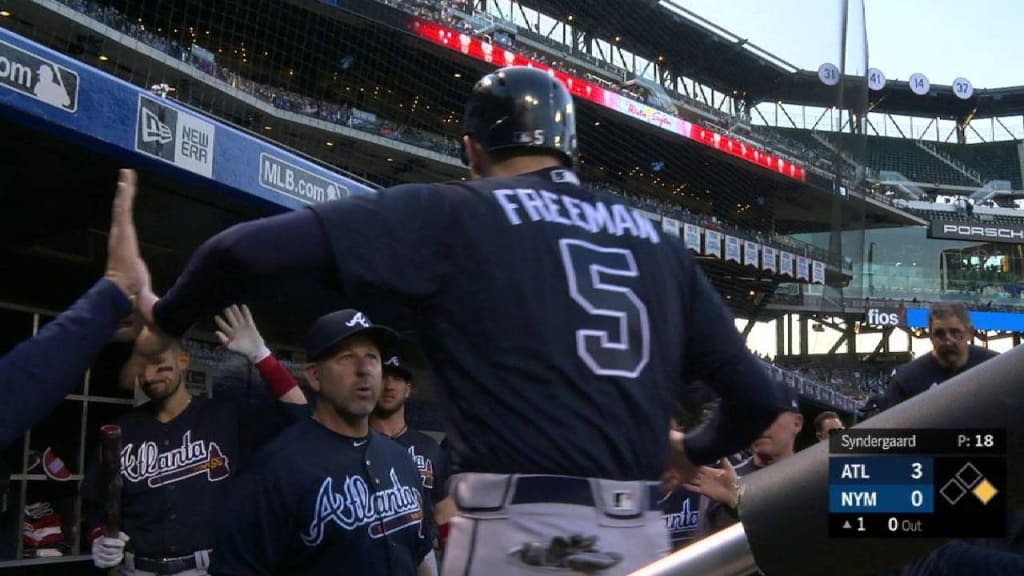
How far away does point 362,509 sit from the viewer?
3.43 meters

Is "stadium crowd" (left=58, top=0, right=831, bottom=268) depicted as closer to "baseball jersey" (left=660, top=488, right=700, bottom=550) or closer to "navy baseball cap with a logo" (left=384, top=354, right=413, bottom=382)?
"navy baseball cap with a logo" (left=384, top=354, right=413, bottom=382)

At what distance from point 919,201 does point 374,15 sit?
33.4m

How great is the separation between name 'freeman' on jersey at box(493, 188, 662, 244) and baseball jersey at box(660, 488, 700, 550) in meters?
3.49

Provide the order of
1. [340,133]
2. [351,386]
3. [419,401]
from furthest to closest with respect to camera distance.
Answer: [340,133] → [419,401] → [351,386]

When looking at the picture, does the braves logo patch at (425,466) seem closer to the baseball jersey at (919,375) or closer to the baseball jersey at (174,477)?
the baseball jersey at (174,477)

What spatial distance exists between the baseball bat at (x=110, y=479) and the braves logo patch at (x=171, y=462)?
12 centimetres

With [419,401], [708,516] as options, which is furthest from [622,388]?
[419,401]

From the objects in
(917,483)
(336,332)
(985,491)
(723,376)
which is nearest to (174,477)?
(336,332)

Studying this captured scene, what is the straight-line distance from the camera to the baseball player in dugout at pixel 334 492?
3250mm

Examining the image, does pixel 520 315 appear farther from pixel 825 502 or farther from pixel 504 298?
pixel 825 502

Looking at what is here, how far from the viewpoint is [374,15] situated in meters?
22.9

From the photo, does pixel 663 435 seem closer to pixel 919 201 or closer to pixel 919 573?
pixel 919 573

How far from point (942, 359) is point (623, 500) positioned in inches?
126

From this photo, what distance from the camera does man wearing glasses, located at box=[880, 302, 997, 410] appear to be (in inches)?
177
